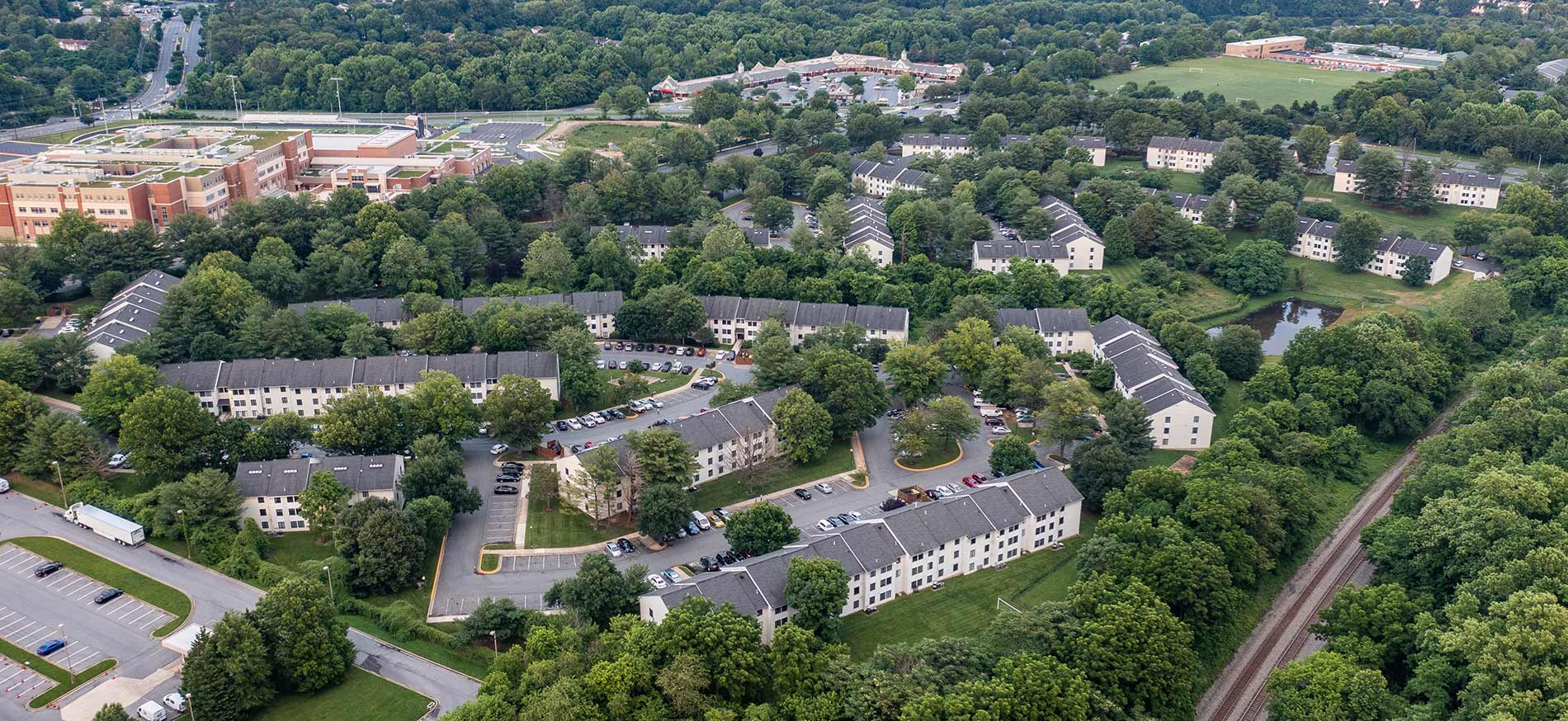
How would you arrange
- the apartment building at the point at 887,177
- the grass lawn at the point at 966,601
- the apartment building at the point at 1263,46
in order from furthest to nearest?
the apartment building at the point at 1263,46 → the apartment building at the point at 887,177 → the grass lawn at the point at 966,601

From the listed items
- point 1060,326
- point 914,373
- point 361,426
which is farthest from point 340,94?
point 914,373

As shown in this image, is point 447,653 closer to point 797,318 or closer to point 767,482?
point 767,482

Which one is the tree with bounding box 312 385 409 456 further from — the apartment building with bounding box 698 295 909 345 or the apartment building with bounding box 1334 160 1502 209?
the apartment building with bounding box 1334 160 1502 209

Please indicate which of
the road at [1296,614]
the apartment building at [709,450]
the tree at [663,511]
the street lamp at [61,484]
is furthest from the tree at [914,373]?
the street lamp at [61,484]

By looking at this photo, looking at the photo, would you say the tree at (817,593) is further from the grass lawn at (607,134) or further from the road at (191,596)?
the grass lawn at (607,134)

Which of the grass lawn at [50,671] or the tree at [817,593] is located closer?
the grass lawn at [50,671]

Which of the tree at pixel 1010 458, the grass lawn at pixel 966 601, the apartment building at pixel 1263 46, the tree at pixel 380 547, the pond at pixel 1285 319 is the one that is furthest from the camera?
the apartment building at pixel 1263 46

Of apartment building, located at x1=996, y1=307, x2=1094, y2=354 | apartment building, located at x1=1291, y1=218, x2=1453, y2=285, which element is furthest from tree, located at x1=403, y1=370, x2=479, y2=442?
apartment building, located at x1=1291, y1=218, x2=1453, y2=285
